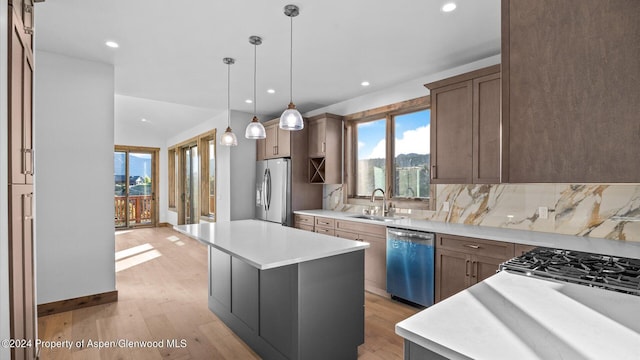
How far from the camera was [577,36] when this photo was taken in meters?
1.02

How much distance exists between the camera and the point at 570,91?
3.36 ft

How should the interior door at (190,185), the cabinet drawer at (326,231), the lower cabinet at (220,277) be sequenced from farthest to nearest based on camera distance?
the interior door at (190,185) → the cabinet drawer at (326,231) → the lower cabinet at (220,277)

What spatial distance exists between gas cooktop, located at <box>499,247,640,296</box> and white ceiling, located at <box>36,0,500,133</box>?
1828 mm

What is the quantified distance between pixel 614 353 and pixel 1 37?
7.28 ft

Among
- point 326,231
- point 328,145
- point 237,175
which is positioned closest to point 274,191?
point 237,175

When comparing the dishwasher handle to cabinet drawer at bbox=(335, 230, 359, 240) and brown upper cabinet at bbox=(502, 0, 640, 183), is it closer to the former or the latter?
cabinet drawer at bbox=(335, 230, 359, 240)

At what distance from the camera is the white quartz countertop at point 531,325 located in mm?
795

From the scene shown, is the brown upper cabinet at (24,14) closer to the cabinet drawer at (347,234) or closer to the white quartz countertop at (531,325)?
the white quartz countertop at (531,325)

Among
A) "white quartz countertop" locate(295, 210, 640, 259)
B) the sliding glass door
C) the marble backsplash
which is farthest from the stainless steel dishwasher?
the sliding glass door

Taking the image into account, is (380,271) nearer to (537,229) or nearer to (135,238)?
(537,229)

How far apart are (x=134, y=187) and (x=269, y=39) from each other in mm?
7596

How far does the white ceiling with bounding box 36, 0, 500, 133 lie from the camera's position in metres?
2.42

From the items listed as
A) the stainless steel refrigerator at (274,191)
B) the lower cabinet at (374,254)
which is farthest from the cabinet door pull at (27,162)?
the stainless steel refrigerator at (274,191)

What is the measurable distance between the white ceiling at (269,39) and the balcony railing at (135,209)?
17.2 feet
